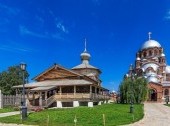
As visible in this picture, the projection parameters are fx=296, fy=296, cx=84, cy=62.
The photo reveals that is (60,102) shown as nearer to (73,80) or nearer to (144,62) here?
(73,80)

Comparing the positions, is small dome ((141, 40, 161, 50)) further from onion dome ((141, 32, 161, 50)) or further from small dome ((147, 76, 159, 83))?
small dome ((147, 76, 159, 83))

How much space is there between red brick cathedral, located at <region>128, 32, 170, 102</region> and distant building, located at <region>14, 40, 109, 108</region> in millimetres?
27116

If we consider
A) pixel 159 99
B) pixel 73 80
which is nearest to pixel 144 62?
pixel 159 99

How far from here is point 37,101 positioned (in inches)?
1594

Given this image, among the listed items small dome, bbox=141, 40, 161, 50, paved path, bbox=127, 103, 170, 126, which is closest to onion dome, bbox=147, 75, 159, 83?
small dome, bbox=141, 40, 161, 50

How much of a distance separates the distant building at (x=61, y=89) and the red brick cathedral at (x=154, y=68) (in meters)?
27.1

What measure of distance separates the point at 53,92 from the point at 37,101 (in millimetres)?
2861

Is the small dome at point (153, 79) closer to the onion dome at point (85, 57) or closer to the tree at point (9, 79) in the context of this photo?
the onion dome at point (85, 57)

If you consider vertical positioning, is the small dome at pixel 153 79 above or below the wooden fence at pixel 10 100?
above

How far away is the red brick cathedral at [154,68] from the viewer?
232 feet

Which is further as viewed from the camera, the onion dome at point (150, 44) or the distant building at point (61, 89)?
the onion dome at point (150, 44)

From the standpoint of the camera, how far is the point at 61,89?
41.8 m

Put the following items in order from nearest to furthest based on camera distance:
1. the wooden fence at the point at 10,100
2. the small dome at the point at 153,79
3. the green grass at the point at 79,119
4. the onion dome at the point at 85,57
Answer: the green grass at the point at 79,119 < the wooden fence at the point at 10,100 < the onion dome at the point at 85,57 < the small dome at the point at 153,79

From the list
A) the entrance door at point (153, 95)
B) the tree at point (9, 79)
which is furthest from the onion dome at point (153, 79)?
the tree at point (9, 79)
